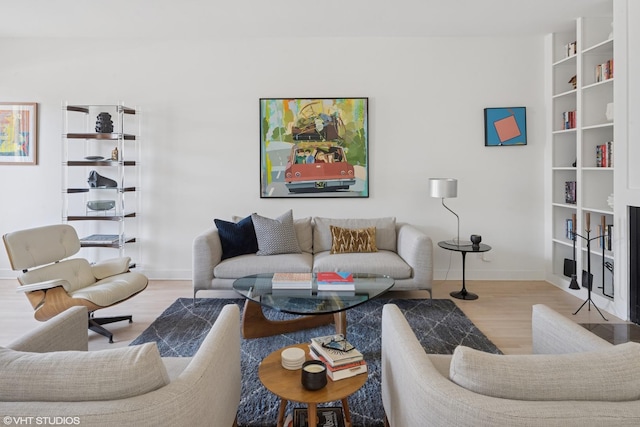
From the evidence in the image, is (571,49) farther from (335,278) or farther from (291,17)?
(335,278)

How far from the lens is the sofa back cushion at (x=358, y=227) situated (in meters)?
4.42

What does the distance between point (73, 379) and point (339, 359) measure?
100 centimetres

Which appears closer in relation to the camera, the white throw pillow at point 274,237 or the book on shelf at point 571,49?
the white throw pillow at point 274,237

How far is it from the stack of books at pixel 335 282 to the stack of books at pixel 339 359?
1.01m

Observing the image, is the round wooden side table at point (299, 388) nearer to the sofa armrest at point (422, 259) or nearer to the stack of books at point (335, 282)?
the stack of books at point (335, 282)

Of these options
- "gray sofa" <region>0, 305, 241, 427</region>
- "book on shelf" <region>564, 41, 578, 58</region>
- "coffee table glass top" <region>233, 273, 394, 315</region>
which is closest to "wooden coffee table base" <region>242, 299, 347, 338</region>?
"coffee table glass top" <region>233, 273, 394, 315</region>

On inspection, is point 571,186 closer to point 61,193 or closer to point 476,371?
point 476,371

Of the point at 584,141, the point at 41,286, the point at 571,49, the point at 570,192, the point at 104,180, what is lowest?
the point at 41,286

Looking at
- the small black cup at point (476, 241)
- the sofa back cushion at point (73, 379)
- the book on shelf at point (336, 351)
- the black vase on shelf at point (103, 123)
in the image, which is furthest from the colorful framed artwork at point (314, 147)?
the sofa back cushion at point (73, 379)

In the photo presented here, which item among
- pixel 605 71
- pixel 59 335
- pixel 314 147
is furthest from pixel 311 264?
pixel 605 71

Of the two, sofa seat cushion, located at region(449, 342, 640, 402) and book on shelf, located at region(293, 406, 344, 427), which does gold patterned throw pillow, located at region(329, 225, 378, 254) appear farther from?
sofa seat cushion, located at region(449, 342, 640, 402)

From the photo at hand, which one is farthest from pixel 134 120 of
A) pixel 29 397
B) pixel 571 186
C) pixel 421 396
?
pixel 571 186

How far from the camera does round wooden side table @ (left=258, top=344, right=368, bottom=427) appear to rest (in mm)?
1604

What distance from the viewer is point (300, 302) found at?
2674mm
